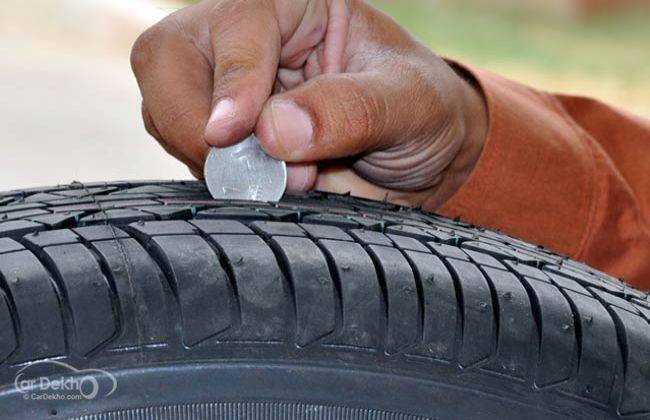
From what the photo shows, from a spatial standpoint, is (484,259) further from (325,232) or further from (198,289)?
(198,289)

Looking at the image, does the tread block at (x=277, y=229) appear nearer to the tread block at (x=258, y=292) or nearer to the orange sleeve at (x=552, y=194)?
the tread block at (x=258, y=292)

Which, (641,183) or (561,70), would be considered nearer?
(641,183)

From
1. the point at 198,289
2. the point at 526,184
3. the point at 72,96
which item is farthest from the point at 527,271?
the point at 72,96

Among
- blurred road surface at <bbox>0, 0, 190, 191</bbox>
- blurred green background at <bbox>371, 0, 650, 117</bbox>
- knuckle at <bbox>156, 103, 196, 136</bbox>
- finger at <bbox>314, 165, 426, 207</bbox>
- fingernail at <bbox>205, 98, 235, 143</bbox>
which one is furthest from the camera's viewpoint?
blurred green background at <bbox>371, 0, 650, 117</bbox>

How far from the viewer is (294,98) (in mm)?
854

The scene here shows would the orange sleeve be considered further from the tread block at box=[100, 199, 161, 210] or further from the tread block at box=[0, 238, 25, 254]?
the tread block at box=[0, 238, 25, 254]

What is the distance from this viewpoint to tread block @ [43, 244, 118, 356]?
542 mm

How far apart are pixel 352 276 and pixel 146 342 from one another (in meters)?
0.13

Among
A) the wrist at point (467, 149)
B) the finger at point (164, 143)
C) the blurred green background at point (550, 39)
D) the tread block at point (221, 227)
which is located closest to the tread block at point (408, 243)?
the tread block at point (221, 227)

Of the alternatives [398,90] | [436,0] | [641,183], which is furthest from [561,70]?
[398,90]

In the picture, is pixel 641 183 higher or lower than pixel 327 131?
lower

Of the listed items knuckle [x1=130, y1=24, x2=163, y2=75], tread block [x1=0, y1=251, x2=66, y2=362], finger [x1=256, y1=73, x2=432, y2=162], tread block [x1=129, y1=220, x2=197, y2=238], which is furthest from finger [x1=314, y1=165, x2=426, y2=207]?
tread block [x1=0, y1=251, x2=66, y2=362]

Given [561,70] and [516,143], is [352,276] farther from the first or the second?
[561,70]

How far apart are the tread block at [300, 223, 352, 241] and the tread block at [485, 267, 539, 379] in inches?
4.1
